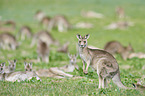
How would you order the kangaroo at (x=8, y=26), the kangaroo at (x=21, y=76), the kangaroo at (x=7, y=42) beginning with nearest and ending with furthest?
the kangaroo at (x=21, y=76) → the kangaroo at (x=7, y=42) → the kangaroo at (x=8, y=26)

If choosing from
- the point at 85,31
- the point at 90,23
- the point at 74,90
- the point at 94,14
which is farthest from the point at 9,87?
the point at 94,14

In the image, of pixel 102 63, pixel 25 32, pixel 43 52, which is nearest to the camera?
pixel 102 63

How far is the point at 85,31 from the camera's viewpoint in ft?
92.8

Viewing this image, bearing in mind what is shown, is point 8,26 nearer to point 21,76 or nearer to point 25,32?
point 25,32

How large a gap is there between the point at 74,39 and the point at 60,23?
4713 mm

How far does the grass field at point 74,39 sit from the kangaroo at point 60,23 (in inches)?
25.5

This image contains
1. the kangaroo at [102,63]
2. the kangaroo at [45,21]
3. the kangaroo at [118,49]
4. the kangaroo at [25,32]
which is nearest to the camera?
the kangaroo at [102,63]

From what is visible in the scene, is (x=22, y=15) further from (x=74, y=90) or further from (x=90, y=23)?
(x=74, y=90)

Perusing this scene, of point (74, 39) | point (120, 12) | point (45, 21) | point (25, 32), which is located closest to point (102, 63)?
point (74, 39)

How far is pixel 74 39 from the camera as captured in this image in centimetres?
2573

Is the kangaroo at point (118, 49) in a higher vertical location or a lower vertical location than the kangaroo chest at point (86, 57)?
higher

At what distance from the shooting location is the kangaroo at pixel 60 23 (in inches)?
1156

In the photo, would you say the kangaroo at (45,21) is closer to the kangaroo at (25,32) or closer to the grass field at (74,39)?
the grass field at (74,39)

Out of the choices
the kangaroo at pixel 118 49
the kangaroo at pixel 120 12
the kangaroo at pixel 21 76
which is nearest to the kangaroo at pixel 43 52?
the kangaroo at pixel 118 49
